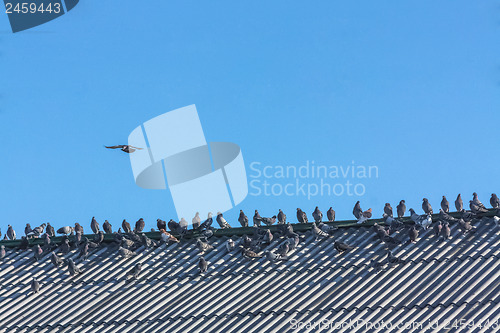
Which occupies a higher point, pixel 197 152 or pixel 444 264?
pixel 197 152

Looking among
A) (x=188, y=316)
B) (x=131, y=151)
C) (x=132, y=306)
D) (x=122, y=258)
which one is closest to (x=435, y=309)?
(x=188, y=316)

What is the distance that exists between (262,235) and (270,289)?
2314 mm

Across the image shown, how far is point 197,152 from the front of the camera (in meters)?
21.9

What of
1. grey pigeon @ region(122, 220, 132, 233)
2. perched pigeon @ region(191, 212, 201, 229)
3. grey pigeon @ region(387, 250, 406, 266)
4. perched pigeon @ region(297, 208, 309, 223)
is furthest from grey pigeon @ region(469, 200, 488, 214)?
grey pigeon @ region(122, 220, 132, 233)

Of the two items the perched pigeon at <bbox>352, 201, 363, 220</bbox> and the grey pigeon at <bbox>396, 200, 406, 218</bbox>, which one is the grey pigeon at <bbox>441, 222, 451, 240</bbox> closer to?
the grey pigeon at <bbox>396, 200, 406, 218</bbox>

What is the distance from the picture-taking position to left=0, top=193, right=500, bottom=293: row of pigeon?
19.3 m

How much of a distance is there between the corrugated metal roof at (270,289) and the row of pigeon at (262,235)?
15cm

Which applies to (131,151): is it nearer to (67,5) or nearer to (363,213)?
(67,5)

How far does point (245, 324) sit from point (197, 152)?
5.58 m

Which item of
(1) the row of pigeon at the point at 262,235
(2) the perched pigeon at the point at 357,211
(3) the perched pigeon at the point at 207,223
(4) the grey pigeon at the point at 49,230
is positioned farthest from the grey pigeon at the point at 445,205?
(4) the grey pigeon at the point at 49,230

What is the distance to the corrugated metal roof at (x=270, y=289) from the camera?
16.9m

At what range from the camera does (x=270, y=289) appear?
1830cm

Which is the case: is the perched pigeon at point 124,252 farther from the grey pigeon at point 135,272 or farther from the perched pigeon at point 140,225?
the perched pigeon at point 140,225

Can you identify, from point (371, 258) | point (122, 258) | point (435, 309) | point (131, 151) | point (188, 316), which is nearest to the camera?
point (435, 309)
